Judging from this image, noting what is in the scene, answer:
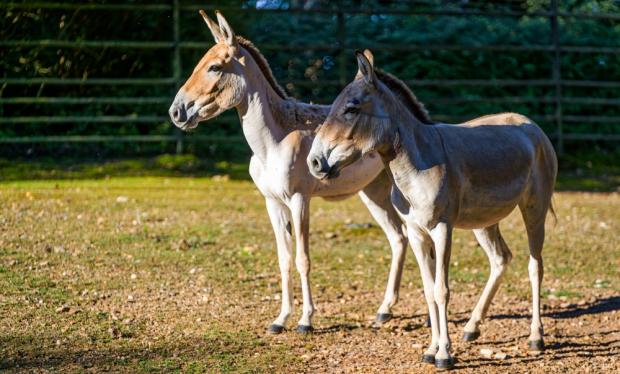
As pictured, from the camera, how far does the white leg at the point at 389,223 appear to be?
27.0 feet

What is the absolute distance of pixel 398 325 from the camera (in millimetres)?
7895

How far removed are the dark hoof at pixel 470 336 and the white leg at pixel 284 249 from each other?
4.68 ft

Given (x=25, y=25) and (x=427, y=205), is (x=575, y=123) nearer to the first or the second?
(x=25, y=25)

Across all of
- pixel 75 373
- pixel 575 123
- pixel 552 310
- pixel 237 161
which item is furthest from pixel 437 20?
pixel 75 373

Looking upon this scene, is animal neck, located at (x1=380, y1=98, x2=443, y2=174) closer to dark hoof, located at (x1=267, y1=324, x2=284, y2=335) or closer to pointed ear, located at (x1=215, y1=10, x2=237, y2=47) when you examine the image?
pointed ear, located at (x1=215, y1=10, x2=237, y2=47)

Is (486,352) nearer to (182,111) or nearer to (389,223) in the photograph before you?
(389,223)

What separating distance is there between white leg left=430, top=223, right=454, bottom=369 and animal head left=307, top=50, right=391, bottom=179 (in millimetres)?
748

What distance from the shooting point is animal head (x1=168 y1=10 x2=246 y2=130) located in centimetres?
754

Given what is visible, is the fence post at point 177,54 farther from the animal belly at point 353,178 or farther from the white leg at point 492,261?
the white leg at point 492,261

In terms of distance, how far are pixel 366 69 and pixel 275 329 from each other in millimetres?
2378

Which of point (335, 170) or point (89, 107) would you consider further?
point (89, 107)

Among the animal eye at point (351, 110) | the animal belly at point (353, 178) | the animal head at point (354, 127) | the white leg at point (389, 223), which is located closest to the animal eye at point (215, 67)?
the animal belly at point (353, 178)

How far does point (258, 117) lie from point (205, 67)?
59 centimetres

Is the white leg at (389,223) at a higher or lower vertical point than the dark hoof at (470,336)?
higher
